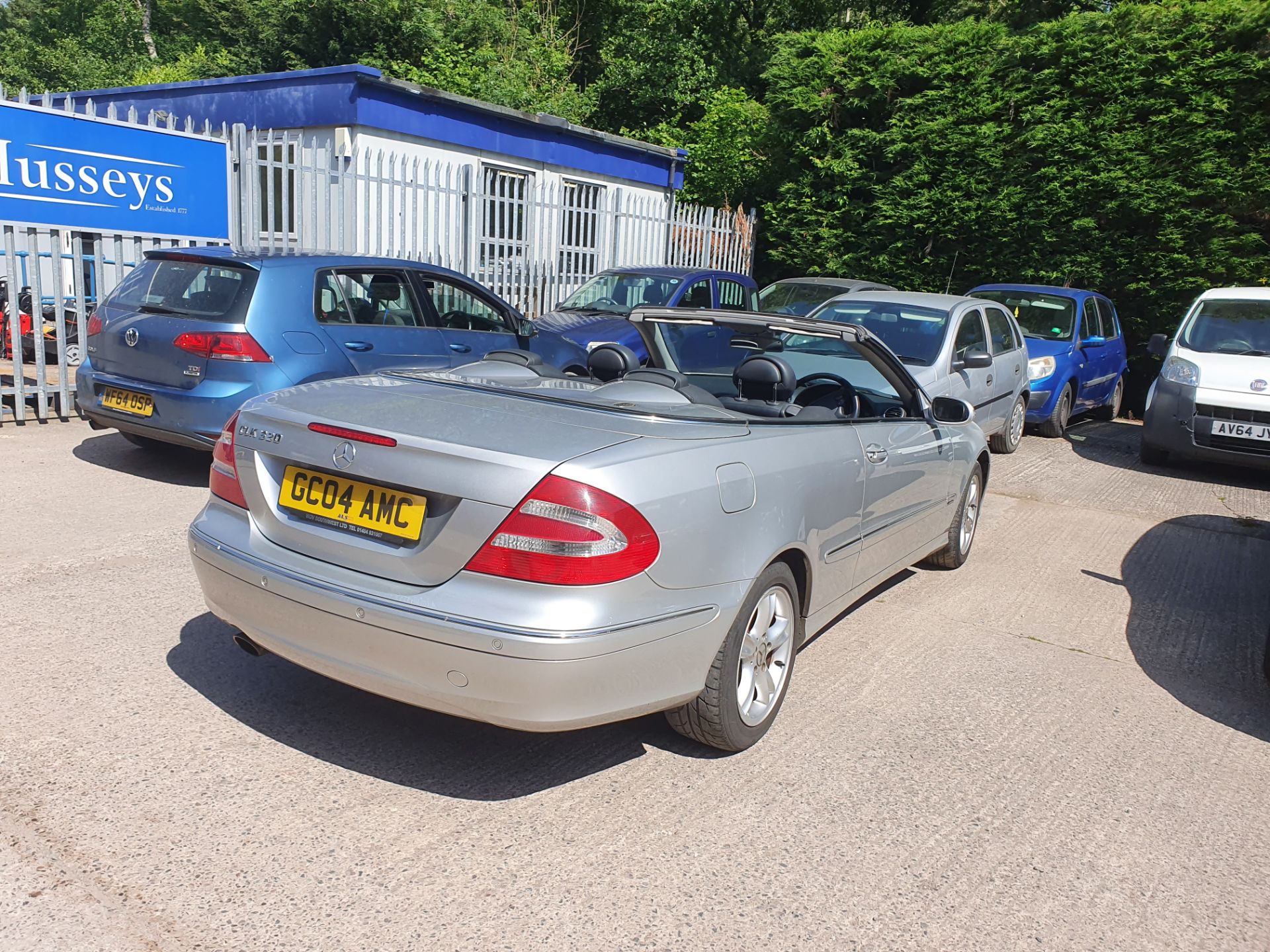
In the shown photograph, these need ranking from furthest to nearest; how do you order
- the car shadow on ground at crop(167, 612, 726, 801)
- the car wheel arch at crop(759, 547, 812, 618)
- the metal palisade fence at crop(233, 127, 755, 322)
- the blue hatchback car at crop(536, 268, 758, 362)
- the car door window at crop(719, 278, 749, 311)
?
the car door window at crop(719, 278, 749, 311) < the blue hatchback car at crop(536, 268, 758, 362) < the metal palisade fence at crop(233, 127, 755, 322) < the car wheel arch at crop(759, 547, 812, 618) < the car shadow on ground at crop(167, 612, 726, 801)

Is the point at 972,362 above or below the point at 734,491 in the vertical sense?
above

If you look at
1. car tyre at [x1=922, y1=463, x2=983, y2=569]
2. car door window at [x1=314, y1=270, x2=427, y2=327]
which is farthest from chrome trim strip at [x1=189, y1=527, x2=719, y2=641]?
car door window at [x1=314, y1=270, x2=427, y2=327]

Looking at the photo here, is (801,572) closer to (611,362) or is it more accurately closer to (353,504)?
(611,362)

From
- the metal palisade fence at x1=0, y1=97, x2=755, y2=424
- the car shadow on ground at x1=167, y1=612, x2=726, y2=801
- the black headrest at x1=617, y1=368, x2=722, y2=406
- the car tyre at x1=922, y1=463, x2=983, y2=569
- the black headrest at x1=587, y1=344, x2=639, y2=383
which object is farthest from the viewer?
the metal palisade fence at x1=0, y1=97, x2=755, y2=424

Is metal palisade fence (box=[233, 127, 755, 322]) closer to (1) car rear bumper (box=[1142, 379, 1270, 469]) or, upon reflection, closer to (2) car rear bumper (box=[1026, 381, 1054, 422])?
(2) car rear bumper (box=[1026, 381, 1054, 422])

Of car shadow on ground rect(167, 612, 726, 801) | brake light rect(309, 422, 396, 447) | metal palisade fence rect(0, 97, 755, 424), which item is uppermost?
metal palisade fence rect(0, 97, 755, 424)

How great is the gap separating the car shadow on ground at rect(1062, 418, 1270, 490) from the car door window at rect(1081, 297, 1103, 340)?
1174 millimetres

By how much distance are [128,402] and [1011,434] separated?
793cm

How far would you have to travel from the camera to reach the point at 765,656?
356 cm

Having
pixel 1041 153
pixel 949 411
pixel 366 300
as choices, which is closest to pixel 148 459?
pixel 366 300

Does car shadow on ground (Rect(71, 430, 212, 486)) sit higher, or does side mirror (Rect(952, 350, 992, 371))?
side mirror (Rect(952, 350, 992, 371))

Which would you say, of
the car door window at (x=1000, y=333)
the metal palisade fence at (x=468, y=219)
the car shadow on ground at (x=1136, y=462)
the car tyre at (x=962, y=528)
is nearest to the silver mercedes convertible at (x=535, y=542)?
the car tyre at (x=962, y=528)

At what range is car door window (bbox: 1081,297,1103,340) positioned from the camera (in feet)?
39.2

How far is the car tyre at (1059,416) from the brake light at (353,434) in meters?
9.95
